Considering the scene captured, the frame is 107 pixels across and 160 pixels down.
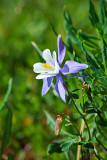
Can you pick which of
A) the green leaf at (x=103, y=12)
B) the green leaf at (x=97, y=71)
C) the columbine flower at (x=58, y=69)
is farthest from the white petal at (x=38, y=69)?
the green leaf at (x=103, y=12)

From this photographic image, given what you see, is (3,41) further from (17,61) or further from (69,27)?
(69,27)

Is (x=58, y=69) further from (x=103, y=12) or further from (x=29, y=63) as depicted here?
(x=29, y=63)

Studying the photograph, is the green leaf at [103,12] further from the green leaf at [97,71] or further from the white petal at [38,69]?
the white petal at [38,69]

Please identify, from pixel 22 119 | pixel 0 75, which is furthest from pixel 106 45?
pixel 0 75

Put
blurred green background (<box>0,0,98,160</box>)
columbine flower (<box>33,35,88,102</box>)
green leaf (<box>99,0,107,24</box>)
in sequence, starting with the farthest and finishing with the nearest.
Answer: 1. blurred green background (<box>0,0,98,160</box>)
2. green leaf (<box>99,0,107,24</box>)
3. columbine flower (<box>33,35,88,102</box>)

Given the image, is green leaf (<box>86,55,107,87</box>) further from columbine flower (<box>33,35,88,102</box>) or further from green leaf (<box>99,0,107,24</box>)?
green leaf (<box>99,0,107,24</box>)

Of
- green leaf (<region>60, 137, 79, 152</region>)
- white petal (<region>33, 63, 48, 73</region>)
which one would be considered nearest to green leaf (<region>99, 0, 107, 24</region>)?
white petal (<region>33, 63, 48, 73</region>)

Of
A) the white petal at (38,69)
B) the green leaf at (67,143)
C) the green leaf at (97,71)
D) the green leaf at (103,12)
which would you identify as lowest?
the green leaf at (67,143)

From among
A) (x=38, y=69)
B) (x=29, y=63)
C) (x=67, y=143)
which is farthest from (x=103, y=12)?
(x=29, y=63)
